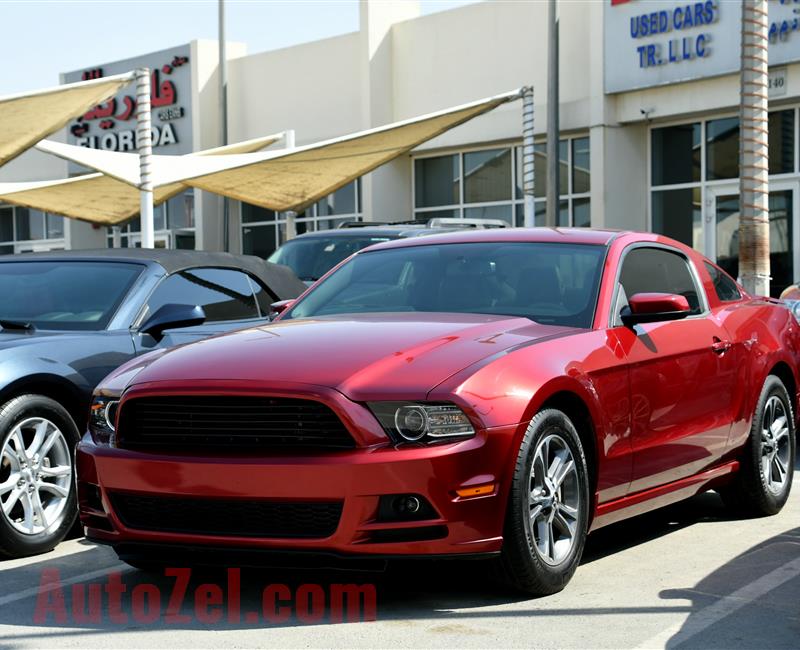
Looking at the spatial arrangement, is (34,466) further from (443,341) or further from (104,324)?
(443,341)

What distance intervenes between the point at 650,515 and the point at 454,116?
502 inches

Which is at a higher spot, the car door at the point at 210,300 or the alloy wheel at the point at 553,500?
the car door at the point at 210,300

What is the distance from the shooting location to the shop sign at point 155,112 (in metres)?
33.8

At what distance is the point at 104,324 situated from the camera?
24.2ft

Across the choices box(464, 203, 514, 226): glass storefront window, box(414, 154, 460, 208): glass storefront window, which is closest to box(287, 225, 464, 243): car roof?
box(464, 203, 514, 226): glass storefront window

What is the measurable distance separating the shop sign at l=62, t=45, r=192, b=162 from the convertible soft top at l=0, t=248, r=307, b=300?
82.4 feet

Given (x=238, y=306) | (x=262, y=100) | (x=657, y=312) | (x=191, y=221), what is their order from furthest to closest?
1. (x=191, y=221)
2. (x=262, y=100)
3. (x=238, y=306)
4. (x=657, y=312)

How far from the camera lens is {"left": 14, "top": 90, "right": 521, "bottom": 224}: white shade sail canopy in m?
18.3

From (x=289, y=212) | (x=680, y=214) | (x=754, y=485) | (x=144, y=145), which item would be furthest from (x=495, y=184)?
(x=754, y=485)

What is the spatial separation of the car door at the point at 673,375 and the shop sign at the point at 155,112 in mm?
27635

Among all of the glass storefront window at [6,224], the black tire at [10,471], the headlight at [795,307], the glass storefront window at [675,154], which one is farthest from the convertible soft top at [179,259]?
the glass storefront window at [6,224]

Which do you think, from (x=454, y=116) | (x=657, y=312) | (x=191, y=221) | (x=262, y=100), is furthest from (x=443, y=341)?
(x=191, y=221)

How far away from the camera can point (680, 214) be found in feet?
80.7

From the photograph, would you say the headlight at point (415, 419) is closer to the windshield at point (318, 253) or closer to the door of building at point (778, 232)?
the windshield at point (318, 253)
